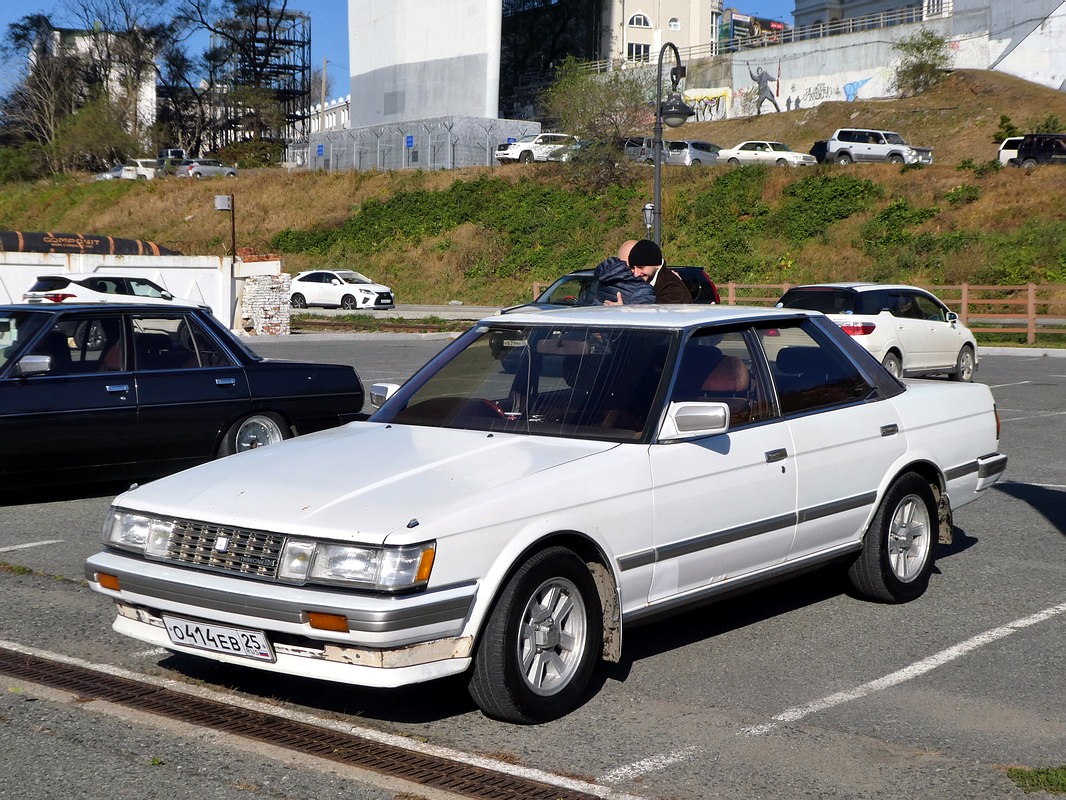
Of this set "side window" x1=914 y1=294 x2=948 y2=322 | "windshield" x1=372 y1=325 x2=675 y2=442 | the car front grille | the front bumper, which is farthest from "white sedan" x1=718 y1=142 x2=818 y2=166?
the front bumper

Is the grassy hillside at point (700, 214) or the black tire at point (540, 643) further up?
the grassy hillside at point (700, 214)

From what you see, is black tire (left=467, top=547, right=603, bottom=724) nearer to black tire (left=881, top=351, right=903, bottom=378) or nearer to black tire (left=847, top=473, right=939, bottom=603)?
black tire (left=847, top=473, right=939, bottom=603)

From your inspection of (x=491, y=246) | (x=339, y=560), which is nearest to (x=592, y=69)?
(x=491, y=246)

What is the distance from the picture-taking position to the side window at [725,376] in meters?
5.54

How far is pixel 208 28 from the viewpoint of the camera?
93.4m

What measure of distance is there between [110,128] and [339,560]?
87.6 m

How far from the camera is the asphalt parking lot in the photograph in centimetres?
420

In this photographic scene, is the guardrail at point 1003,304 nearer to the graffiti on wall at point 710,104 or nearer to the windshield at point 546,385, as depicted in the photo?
the windshield at point 546,385

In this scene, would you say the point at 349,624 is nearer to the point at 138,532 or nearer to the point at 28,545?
the point at 138,532

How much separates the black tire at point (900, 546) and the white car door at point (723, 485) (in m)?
0.80

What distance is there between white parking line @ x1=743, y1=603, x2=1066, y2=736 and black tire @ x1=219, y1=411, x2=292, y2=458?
561 cm

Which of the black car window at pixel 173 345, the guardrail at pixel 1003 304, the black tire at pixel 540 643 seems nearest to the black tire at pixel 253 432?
the black car window at pixel 173 345

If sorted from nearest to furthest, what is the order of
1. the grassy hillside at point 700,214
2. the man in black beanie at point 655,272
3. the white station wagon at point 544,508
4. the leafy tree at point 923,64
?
the white station wagon at point 544,508
the man in black beanie at point 655,272
the grassy hillside at point 700,214
the leafy tree at point 923,64

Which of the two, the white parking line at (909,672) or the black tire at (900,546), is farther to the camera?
the black tire at (900,546)
